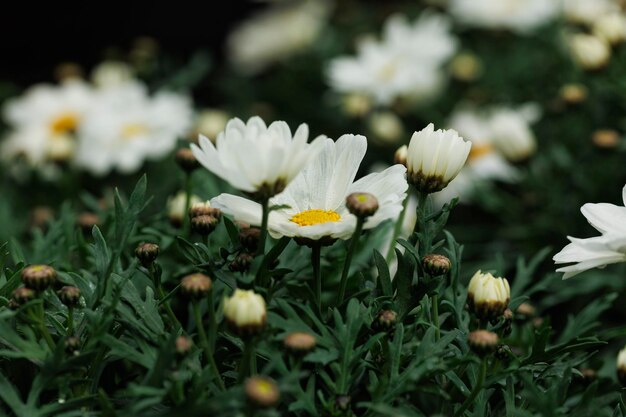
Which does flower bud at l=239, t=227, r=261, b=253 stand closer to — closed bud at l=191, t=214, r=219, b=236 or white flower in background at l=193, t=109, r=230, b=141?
closed bud at l=191, t=214, r=219, b=236

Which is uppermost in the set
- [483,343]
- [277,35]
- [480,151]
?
[483,343]

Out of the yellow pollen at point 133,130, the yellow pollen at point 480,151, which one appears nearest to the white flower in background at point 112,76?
the yellow pollen at point 133,130

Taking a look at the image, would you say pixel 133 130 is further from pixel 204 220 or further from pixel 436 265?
pixel 436 265

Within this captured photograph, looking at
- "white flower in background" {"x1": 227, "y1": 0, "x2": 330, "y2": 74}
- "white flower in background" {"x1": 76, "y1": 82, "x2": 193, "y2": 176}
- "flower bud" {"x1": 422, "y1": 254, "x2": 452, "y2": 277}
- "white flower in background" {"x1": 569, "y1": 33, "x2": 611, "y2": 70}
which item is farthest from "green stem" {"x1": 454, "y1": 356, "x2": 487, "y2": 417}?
"white flower in background" {"x1": 227, "y1": 0, "x2": 330, "y2": 74}

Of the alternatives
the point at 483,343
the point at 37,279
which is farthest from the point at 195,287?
the point at 483,343

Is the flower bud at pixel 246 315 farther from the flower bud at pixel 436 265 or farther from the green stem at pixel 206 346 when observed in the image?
the flower bud at pixel 436 265

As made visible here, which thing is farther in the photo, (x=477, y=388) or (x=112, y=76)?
(x=112, y=76)
